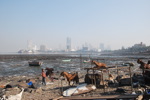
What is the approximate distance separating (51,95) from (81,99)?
124 inches

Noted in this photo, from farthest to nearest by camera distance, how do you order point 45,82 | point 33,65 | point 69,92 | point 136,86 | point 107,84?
1. point 33,65
2. point 45,82
3. point 107,84
4. point 136,86
5. point 69,92

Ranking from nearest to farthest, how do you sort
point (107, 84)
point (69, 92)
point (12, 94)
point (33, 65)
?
1. point (12, 94)
2. point (69, 92)
3. point (107, 84)
4. point (33, 65)

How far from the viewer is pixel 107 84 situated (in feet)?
47.4

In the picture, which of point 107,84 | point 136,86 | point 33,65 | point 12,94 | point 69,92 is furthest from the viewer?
point 33,65

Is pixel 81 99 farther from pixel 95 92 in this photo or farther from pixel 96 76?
pixel 96 76

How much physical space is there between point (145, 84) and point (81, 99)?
6123 mm

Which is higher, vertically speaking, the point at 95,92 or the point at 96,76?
the point at 96,76

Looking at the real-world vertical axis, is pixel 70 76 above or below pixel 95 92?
above

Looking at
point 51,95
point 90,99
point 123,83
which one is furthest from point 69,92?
point 123,83

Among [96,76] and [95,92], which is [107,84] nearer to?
[96,76]

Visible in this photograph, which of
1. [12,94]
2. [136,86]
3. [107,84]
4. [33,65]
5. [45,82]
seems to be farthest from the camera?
[33,65]

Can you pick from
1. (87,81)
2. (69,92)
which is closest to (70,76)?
(87,81)

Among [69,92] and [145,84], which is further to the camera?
[145,84]

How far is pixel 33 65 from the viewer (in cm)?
4591
